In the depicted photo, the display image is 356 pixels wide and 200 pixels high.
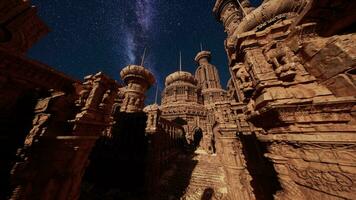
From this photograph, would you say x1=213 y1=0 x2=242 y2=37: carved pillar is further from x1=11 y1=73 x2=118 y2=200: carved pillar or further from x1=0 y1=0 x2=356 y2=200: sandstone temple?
x1=11 y1=73 x2=118 y2=200: carved pillar

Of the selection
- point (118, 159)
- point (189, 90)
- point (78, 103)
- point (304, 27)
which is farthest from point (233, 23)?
point (189, 90)

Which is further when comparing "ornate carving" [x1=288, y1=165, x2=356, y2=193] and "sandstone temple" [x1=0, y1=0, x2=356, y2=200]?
"sandstone temple" [x1=0, y1=0, x2=356, y2=200]

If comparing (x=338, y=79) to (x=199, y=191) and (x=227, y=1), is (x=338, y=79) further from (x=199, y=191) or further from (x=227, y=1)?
(x=227, y=1)

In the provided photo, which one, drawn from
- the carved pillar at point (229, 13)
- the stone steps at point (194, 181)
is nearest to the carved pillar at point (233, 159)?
the stone steps at point (194, 181)

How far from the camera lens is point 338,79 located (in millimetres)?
2260

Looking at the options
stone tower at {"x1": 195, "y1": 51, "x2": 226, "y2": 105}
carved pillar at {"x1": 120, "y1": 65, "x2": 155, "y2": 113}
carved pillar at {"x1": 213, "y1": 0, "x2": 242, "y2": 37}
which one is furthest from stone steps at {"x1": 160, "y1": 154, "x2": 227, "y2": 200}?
stone tower at {"x1": 195, "y1": 51, "x2": 226, "y2": 105}

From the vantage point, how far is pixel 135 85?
17.7 metres

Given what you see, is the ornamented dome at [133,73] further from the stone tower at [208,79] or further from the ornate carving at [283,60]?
the stone tower at [208,79]

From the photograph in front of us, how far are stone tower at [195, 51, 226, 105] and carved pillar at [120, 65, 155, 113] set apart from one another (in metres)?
26.9

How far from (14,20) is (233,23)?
599 inches

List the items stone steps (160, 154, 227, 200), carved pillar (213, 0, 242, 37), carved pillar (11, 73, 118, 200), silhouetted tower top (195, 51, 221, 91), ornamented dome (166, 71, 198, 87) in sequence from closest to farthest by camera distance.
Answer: carved pillar (11, 73, 118, 200), stone steps (160, 154, 227, 200), carved pillar (213, 0, 242, 37), ornamented dome (166, 71, 198, 87), silhouetted tower top (195, 51, 221, 91)

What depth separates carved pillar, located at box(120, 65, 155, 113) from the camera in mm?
16469

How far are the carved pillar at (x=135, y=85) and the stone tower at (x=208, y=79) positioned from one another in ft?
88.2

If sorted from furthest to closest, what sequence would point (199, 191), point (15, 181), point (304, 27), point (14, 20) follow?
point (199, 191) < point (14, 20) < point (15, 181) < point (304, 27)
